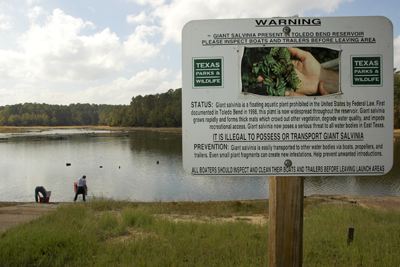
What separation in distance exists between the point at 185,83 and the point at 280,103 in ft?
2.56

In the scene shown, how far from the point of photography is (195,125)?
2.10 meters

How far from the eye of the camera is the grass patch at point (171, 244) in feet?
12.4

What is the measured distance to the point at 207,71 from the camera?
6.82 feet

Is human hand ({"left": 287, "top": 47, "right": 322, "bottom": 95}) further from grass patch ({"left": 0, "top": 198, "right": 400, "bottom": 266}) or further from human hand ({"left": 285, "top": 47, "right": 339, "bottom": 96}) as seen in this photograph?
grass patch ({"left": 0, "top": 198, "right": 400, "bottom": 266})

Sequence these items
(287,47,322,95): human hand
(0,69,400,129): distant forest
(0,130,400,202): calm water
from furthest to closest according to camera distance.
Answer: (0,69,400,129): distant forest, (0,130,400,202): calm water, (287,47,322,95): human hand

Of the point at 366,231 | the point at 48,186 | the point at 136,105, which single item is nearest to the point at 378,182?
the point at 366,231

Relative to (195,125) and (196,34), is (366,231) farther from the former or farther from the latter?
(196,34)

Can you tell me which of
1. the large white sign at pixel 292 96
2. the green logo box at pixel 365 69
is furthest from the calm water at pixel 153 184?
the green logo box at pixel 365 69

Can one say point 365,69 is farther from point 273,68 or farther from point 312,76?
point 273,68

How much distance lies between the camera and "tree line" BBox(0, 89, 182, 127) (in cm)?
11441

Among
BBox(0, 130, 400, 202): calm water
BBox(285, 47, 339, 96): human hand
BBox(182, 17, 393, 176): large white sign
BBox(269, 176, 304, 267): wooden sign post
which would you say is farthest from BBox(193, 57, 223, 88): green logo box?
BBox(0, 130, 400, 202): calm water

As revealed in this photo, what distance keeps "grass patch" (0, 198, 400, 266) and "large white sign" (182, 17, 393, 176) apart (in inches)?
92.5

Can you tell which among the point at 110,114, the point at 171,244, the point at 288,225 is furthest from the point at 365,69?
the point at 110,114

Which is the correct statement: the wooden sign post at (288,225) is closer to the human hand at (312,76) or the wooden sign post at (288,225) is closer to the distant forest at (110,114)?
the human hand at (312,76)
